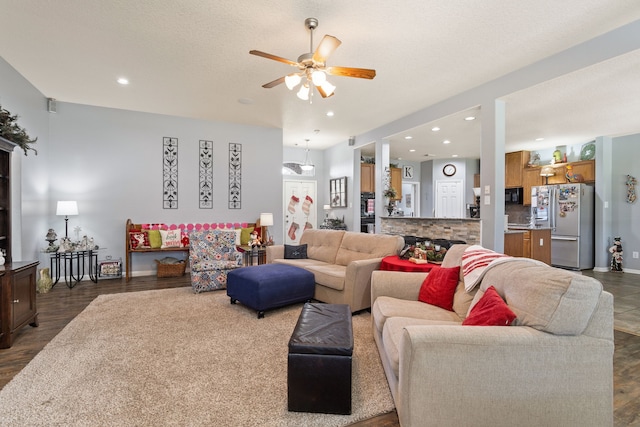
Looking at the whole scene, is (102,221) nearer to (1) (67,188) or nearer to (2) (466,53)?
(1) (67,188)

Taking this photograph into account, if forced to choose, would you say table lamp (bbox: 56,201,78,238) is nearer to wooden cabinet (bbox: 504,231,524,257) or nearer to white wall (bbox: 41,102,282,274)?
white wall (bbox: 41,102,282,274)

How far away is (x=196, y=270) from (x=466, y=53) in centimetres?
423

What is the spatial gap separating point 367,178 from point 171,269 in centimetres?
446

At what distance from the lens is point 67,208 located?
462cm

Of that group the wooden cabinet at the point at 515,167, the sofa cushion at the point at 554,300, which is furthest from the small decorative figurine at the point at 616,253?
the sofa cushion at the point at 554,300

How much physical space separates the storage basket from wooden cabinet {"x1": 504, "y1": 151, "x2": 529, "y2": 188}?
24.2 feet

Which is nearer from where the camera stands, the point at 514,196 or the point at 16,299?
the point at 16,299

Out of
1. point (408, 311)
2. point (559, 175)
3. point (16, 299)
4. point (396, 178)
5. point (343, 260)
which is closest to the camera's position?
point (408, 311)

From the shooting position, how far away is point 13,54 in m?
3.38

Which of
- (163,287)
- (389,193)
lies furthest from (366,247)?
(163,287)

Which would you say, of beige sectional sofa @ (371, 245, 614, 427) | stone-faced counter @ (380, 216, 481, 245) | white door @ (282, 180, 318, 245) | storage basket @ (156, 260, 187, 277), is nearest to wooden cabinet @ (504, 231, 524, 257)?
stone-faced counter @ (380, 216, 481, 245)

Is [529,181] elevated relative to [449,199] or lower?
elevated

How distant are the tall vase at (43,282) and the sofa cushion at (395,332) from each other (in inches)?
189

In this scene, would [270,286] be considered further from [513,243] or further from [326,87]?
[513,243]
